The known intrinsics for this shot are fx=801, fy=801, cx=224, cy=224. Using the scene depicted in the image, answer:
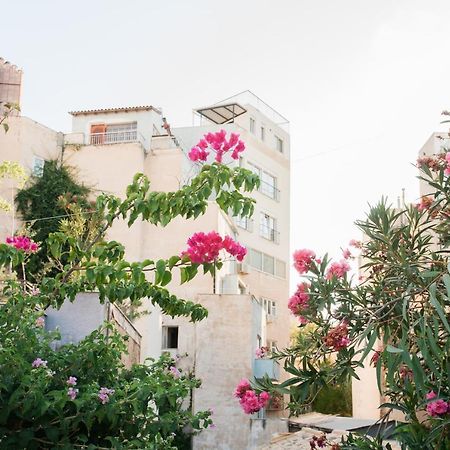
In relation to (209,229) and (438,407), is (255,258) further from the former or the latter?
(438,407)

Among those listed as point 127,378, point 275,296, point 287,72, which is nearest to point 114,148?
point 275,296

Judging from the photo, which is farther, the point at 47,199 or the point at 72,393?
the point at 47,199

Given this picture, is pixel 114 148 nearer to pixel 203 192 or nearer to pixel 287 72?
pixel 287 72

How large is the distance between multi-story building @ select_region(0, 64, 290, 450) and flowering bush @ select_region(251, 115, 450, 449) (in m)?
7.11

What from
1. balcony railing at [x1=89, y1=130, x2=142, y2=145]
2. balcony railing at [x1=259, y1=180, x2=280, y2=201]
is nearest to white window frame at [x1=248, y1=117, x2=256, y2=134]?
balcony railing at [x1=259, y1=180, x2=280, y2=201]

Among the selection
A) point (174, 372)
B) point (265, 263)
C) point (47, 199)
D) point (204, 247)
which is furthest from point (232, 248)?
point (265, 263)

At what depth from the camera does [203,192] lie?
6.88m

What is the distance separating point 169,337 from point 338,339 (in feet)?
79.7

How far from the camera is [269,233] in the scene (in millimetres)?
42469

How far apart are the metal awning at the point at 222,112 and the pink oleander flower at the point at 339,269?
3340cm

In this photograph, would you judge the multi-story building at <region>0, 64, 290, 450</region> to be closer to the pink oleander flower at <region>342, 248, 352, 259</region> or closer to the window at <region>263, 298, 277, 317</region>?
the window at <region>263, 298, 277, 317</region>

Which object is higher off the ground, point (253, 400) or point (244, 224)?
point (244, 224)

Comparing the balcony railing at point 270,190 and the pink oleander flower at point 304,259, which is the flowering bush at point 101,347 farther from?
the balcony railing at point 270,190

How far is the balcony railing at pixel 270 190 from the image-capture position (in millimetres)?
42388
